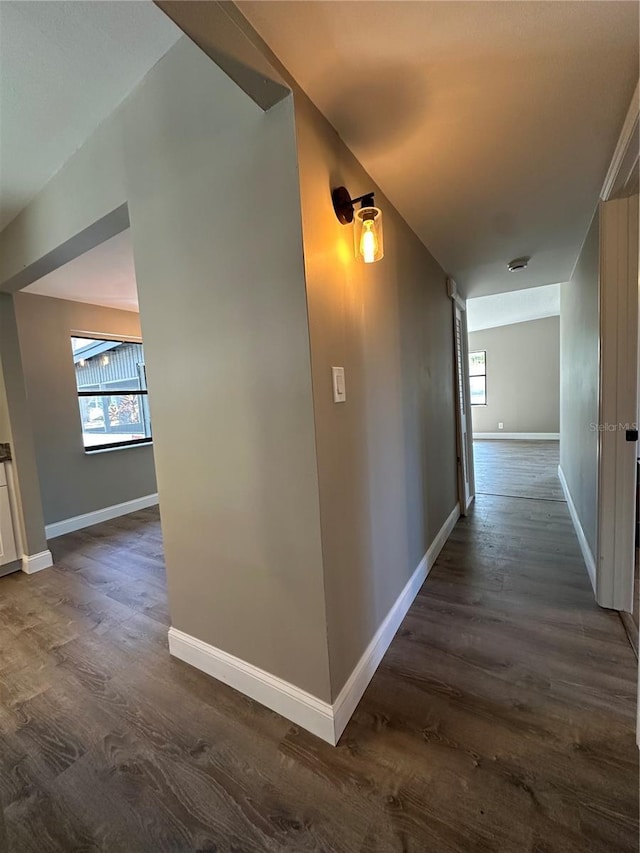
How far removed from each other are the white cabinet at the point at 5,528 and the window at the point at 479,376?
27.6ft

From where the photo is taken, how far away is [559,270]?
10.6 ft

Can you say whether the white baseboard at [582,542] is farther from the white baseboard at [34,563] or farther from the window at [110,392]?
the window at [110,392]

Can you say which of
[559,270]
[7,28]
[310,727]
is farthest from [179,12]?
[559,270]

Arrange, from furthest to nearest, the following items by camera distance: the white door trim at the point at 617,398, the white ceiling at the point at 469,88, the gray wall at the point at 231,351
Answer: the white door trim at the point at 617,398, the gray wall at the point at 231,351, the white ceiling at the point at 469,88

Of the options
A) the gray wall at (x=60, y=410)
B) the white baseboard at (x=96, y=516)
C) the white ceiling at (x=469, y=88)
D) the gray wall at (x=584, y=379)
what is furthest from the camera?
the white baseboard at (x=96, y=516)

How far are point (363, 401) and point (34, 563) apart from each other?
308cm

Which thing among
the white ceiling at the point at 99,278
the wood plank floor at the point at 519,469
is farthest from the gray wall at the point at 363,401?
the wood plank floor at the point at 519,469

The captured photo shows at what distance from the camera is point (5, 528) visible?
110 inches

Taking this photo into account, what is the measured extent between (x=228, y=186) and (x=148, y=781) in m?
2.09

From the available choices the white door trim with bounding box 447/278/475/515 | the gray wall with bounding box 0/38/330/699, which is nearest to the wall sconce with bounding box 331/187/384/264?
the gray wall with bounding box 0/38/330/699

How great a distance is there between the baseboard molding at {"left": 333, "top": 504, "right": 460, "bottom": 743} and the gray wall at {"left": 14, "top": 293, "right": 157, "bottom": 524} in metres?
3.57

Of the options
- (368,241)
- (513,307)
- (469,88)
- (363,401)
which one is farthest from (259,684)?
(513,307)

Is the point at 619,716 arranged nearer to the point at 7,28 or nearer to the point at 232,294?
the point at 232,294

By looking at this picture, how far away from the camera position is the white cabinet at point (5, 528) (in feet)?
9.12
